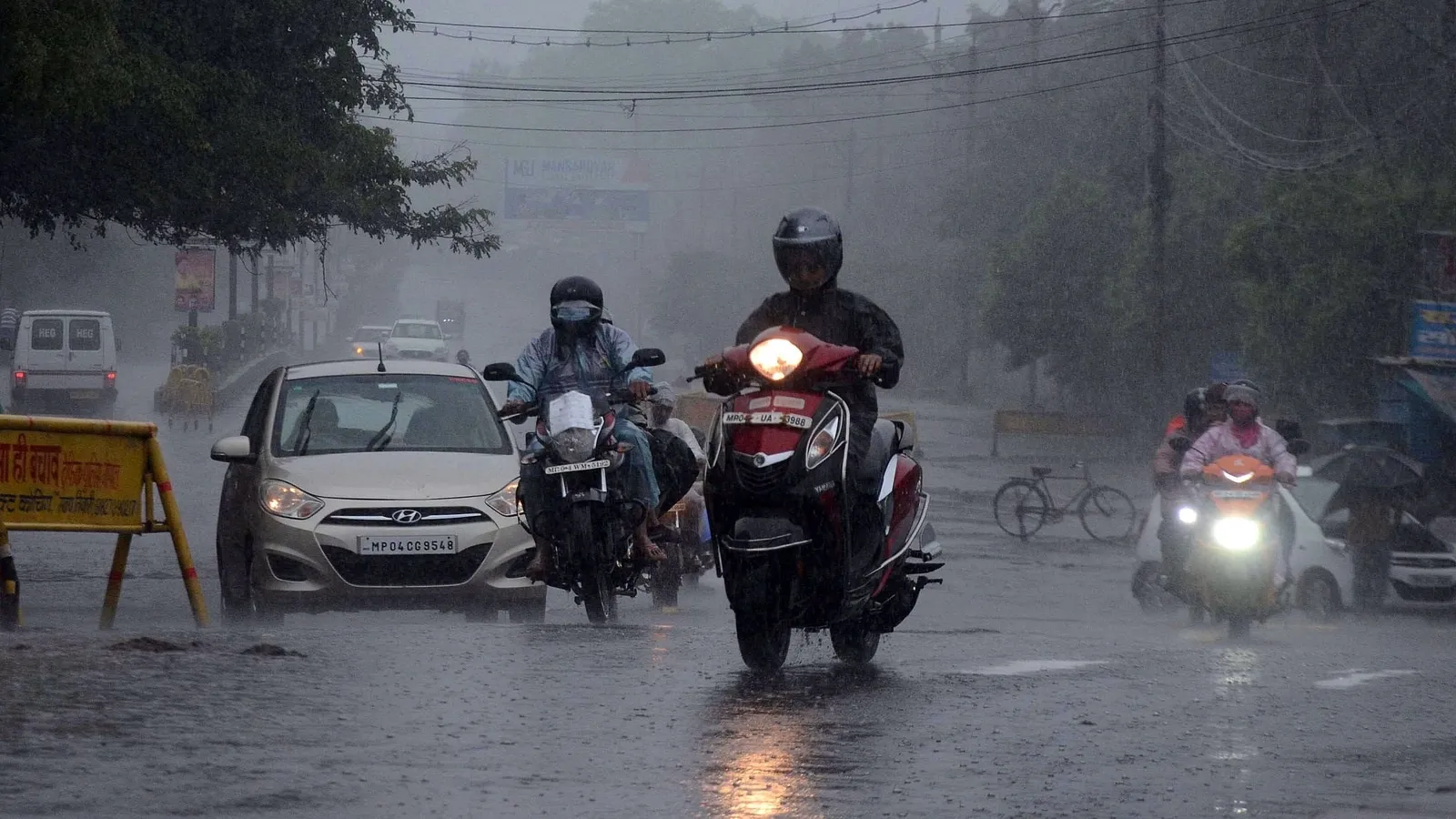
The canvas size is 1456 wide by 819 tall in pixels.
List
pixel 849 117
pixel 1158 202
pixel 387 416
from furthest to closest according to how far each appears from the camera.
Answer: pixel 849 117
pixel 1158 202
pixel 387 416

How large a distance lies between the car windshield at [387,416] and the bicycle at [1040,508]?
589 inches

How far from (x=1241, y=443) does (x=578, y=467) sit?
5.50 meters

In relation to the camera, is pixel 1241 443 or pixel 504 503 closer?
pixel 504 503

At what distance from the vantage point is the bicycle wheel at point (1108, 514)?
26714 mm

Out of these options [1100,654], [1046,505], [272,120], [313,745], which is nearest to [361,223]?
[272,120]

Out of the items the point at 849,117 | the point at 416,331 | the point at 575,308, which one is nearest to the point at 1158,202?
the point at 575,308

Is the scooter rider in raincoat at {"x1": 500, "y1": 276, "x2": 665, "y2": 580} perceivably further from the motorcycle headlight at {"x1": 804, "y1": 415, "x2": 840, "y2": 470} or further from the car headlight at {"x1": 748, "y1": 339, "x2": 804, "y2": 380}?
the motorcycle headlight at {"x1": 804, "y1": 415, "x2": 840, "y2": 470}

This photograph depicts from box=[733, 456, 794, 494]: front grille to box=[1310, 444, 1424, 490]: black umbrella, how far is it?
11199 millimetres

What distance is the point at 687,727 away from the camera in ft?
20.0

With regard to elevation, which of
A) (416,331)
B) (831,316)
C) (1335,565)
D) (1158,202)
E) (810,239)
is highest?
(1158,202)

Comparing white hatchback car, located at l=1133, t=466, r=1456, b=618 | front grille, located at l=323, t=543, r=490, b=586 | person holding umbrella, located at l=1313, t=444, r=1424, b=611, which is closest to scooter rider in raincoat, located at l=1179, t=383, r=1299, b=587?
white hatchback car, located at l=1133, t=466, r=1456, b=618

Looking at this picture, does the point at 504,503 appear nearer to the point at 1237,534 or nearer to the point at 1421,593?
the point at 1237,534

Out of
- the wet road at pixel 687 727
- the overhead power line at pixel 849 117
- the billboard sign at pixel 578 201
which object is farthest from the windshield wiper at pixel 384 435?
the billboard sign at pixel 578 201

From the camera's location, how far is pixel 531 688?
6770 mm
